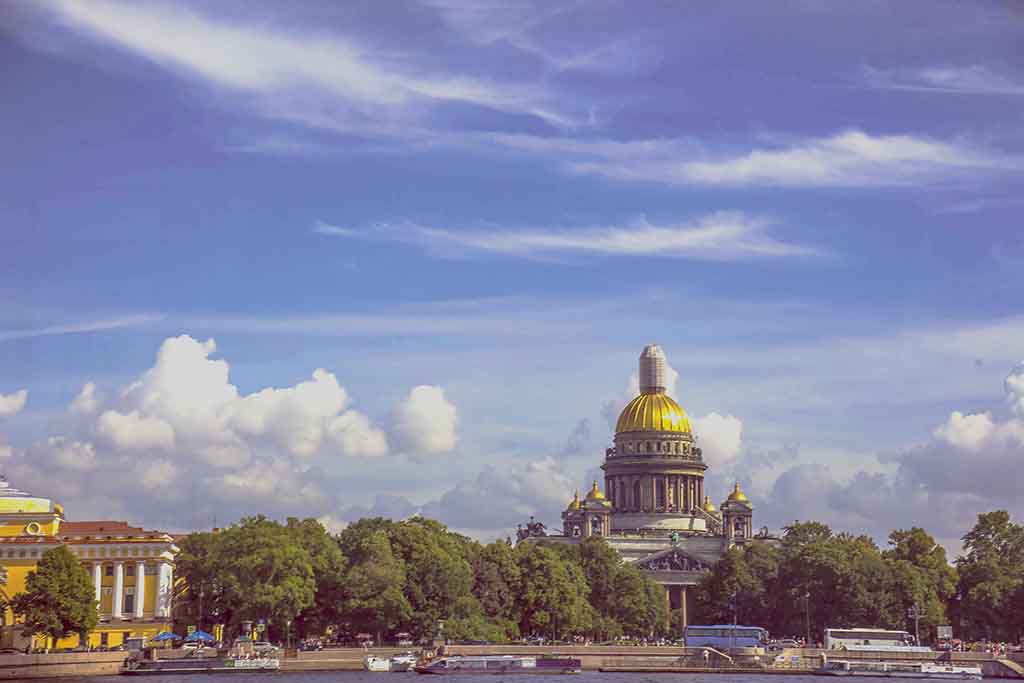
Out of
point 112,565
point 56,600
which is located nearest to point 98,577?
point 112,565

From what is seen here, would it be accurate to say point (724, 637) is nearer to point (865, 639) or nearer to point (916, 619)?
point (865, 639)

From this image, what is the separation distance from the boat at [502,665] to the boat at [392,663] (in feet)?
6.72

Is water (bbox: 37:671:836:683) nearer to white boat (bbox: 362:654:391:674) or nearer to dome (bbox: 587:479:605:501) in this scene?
white boat (bbox: 362:654:391:674)

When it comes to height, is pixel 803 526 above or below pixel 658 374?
below

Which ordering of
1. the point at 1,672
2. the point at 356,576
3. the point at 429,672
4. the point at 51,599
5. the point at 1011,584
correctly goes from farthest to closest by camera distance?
the point at 1011,584
the point at 356,576
the point at 429,672
the point at 51,599
the point at 1,672

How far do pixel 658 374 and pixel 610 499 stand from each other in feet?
50.2

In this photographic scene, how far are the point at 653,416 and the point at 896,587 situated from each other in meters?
59.6

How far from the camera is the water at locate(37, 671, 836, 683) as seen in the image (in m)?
95.1

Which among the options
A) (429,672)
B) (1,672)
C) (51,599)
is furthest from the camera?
(429,672)

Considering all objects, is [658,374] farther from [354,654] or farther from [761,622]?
[354,654]

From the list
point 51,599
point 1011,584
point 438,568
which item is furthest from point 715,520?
point 51,599

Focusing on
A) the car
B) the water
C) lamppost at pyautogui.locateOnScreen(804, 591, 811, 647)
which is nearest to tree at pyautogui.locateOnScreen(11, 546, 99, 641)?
the water

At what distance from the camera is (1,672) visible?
9250 cm

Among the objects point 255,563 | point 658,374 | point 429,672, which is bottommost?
point 429,672
